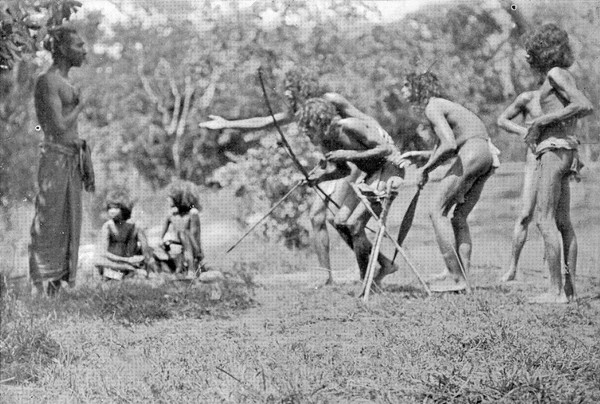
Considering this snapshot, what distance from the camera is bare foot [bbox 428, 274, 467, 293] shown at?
631 cm

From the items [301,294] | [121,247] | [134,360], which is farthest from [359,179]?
[134,360]

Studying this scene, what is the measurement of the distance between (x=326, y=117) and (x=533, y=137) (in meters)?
1.55

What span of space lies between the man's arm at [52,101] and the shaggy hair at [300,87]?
1.64 m

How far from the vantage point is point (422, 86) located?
258 inches

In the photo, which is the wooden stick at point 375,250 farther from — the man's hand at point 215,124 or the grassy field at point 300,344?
the man's hand at point 215,124

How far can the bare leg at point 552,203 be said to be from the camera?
573 centimetres

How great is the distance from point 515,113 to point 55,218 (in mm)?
3642

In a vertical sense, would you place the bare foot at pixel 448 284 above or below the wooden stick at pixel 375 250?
below

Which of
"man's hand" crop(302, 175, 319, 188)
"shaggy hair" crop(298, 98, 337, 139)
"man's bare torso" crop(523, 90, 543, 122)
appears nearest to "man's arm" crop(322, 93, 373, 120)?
"shaggy hair" crop(298, 98, 337, 139)

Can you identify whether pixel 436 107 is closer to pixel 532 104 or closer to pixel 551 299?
pixel 532 104

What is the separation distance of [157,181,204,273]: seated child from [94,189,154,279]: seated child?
0.23m

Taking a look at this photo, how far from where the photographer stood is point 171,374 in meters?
4.40

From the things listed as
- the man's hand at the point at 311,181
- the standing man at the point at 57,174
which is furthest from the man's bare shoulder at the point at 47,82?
the man's hand at the point at 311,181

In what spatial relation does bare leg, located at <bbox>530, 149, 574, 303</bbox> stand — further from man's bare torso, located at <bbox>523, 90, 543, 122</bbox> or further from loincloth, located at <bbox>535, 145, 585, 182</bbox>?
man's bare torso, located at <bbox>523, 90, 543, 122</bbox>
